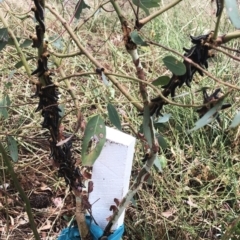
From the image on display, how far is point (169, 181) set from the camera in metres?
1.70

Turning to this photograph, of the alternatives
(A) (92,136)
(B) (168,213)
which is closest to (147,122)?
(A) (92,136)

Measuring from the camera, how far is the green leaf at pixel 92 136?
2.57 feet

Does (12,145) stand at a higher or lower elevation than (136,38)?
lower

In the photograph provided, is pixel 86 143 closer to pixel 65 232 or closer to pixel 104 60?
pixel 65 232

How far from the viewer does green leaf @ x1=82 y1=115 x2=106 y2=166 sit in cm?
78


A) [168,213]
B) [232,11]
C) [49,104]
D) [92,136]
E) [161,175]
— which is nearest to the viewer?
[232,11]

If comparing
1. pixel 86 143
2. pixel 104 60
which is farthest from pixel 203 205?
pixel 104 60

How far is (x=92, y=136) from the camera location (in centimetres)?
79

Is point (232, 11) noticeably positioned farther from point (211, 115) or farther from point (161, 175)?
point (161, 175)

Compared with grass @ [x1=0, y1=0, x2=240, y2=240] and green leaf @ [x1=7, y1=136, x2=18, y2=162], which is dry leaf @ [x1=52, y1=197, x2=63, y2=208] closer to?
grass @ [x1=0, y1=0, x2=240, y2=240]

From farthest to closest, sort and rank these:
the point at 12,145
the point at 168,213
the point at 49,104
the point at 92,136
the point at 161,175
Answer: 1. the point at 161,175
2. the point at 168,213
3. the point at 12,145
4. the point at 49,104
5. the point at 92,136

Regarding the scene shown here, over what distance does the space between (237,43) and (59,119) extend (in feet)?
6.04

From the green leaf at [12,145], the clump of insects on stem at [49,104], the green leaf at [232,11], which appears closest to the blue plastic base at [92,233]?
the clump of insects on stem at [49,104]

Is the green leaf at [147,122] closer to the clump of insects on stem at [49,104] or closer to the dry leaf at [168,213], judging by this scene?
the clump of insects on stem at [49,104]
